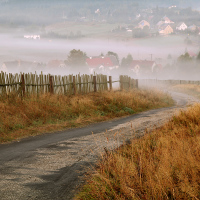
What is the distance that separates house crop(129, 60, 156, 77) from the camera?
101 meters

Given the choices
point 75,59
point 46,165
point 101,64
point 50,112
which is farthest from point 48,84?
point 101,64

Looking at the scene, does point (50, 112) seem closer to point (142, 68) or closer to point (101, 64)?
point (101, 64)

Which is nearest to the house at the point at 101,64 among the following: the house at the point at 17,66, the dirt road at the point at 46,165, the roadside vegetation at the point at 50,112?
the house at the point at 17,66

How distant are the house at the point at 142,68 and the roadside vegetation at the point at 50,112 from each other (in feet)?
282

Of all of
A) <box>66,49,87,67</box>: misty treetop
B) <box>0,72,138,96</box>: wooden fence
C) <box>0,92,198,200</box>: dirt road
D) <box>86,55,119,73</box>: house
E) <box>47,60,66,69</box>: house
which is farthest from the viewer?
<box>47,60,66,69</box>: house

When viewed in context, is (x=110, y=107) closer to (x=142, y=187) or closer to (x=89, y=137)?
(x=89, y=137)

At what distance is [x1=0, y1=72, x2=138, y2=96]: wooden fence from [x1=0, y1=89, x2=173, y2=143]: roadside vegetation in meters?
0.64

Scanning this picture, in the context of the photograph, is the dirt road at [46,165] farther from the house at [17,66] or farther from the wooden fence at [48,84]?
the house at [17,66]

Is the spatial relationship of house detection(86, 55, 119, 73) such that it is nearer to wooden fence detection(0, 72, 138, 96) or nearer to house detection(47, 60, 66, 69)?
house detection(47, 60, 66, 69)

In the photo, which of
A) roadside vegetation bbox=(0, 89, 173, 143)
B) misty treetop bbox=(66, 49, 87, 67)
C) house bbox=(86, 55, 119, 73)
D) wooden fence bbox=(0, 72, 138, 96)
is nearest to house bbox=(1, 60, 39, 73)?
misty treetop bbox=(66, 49, 87, 67)

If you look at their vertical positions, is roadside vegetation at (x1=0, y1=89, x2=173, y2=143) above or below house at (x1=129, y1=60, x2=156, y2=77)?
below

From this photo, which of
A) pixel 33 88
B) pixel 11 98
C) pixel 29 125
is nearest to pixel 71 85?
pixel 33 88

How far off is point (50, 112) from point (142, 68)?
92087 millimetres

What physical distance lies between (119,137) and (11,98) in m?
7.05
